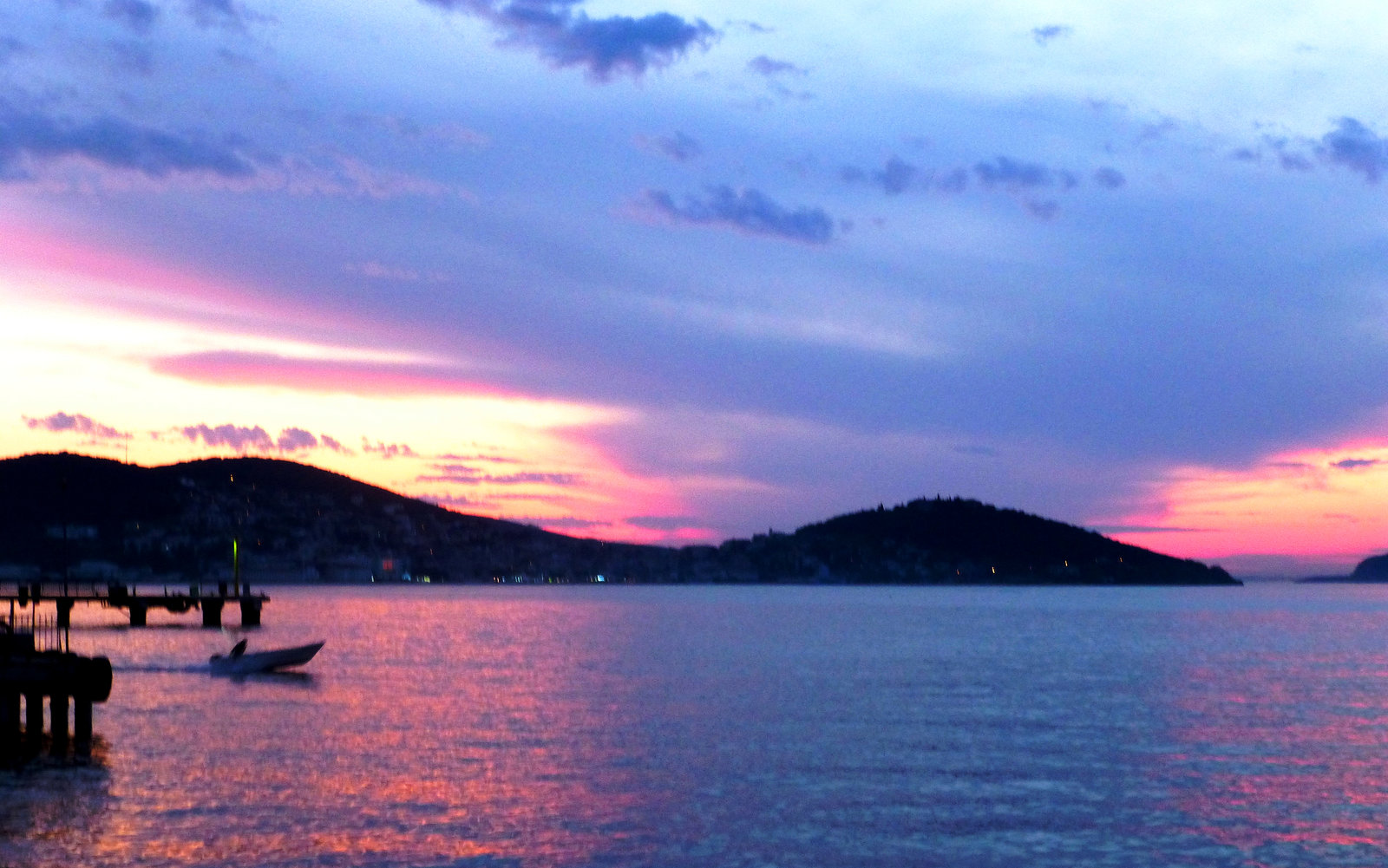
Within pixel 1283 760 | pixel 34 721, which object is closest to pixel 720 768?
pixel 1283 760

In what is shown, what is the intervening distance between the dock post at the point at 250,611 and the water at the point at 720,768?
5689cm

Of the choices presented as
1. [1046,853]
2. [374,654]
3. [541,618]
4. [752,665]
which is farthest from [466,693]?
[541,618]

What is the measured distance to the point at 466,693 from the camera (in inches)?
2505

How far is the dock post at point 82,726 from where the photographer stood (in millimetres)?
42156

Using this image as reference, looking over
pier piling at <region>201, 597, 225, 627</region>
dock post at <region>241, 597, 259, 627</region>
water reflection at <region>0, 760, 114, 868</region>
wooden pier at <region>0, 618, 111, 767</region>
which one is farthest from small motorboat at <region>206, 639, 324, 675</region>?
dock post at <region>241, 597, 259, 627</region>

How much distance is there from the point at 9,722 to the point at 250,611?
10671 centimetres

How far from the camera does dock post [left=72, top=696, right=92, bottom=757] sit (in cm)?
4216

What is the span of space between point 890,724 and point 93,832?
29.5m

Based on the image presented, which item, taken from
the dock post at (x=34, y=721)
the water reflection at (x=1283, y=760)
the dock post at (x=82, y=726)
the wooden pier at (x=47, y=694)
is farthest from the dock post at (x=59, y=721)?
the water reflection at (x=1283, y=760)

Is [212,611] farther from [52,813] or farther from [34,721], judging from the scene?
[52,813]

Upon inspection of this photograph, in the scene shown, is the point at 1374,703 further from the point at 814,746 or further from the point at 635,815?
the point at 635,815

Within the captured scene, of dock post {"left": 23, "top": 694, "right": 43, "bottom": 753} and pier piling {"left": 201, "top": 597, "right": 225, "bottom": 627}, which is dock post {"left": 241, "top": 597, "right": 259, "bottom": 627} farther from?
dock post {"left": 23, "top": 694, "right": 43, "bottom": 753}

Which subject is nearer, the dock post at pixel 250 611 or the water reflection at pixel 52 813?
the water reflection at pixel 52 813

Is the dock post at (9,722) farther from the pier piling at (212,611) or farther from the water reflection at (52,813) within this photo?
the pier piling at (212,611)
